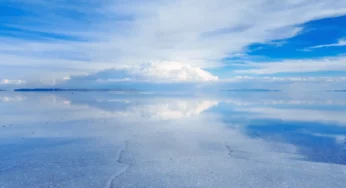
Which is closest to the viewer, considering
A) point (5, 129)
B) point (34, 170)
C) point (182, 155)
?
point (34, 170)

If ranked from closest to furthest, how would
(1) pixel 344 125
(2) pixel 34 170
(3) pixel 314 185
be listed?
(3) pixel 314 185 < (2) pixel 34 170 < (1) pixel 344 125

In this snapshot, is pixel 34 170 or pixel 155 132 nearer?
pixel 34 170

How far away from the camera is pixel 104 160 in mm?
10461

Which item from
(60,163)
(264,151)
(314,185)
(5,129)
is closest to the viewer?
(314,185)

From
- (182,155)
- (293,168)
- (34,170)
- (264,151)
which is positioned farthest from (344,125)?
(34,170)

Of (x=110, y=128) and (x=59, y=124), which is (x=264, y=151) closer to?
(x=110, y=128)

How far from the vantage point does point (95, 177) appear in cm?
871

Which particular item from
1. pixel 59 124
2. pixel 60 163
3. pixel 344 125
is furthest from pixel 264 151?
pixel 59 124

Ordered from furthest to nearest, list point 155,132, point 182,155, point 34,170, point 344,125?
point 344,125 → point 155,132 → point 182,155 → point 34,170

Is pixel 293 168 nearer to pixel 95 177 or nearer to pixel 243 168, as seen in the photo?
pixel 243 168

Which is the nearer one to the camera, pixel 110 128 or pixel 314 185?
pixel 314 185

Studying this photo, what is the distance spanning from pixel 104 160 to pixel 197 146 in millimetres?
4354

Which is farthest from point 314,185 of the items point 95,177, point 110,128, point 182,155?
point 110,128

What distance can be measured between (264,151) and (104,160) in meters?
6.73
